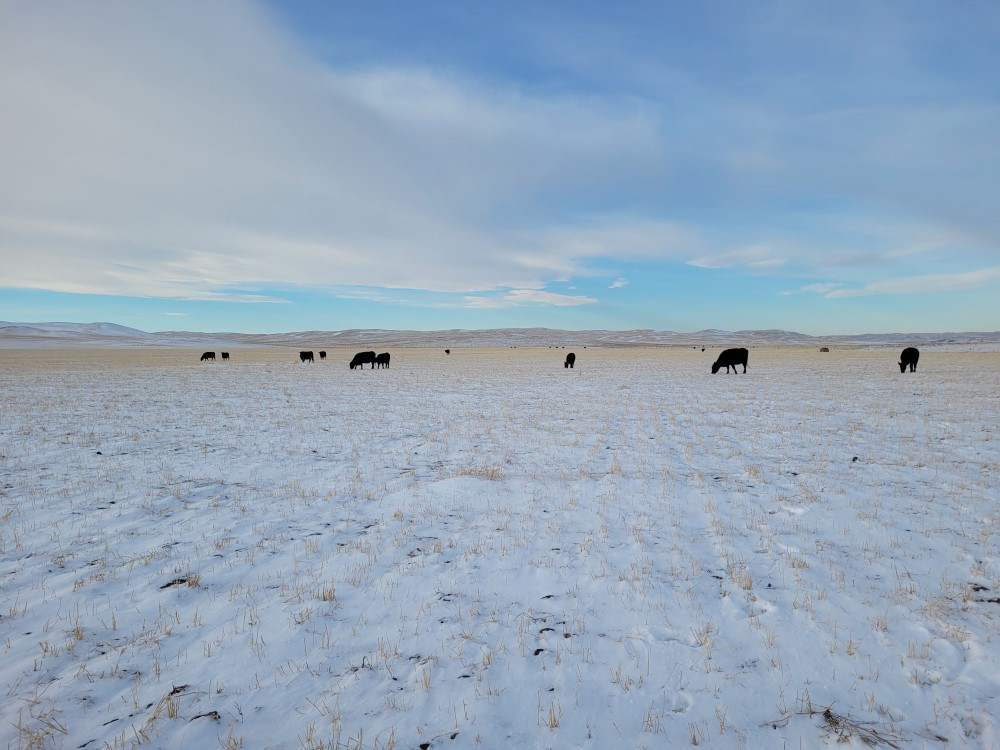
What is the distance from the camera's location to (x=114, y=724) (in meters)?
3.17

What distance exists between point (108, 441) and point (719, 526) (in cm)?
1328

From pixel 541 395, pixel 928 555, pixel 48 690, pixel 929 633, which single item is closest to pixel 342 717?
pixel 48 690

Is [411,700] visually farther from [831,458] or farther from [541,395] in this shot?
[541,395]

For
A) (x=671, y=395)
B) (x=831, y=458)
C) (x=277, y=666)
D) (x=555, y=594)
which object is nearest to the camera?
(x=277, y=666)

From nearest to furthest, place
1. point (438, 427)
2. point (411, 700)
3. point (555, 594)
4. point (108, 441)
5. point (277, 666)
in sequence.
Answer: point (411, 700) → point (277, 666) → point (555, 594) → point (108, 441) → point (438, 427)

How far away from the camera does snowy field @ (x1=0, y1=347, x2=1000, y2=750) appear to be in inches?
127

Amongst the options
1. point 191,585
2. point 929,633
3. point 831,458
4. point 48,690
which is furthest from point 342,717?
point 831,458

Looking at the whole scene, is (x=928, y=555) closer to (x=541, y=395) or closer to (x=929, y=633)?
(x=929, y=633)

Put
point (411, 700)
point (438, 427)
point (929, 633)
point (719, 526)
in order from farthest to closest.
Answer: point (438, 427) → point (719, 526) → point (929, 633) → point (411, 700)

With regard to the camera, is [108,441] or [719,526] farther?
[108,441]

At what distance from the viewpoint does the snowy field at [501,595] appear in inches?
127

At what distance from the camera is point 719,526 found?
21.1ft

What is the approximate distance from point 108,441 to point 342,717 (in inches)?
456

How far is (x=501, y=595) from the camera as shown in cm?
478
